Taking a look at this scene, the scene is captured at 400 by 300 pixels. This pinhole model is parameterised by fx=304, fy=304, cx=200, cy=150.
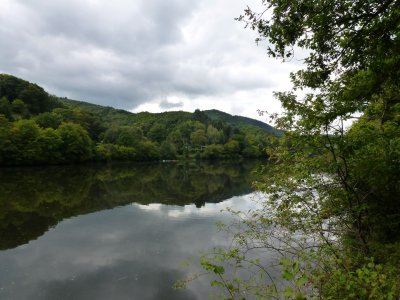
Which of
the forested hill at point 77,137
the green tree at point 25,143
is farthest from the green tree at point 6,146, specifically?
the green tree at point 25,143

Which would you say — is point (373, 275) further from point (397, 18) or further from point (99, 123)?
point (99, 123)

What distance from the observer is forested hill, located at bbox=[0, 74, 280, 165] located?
65.3 metres

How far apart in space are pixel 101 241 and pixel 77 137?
65781 mm

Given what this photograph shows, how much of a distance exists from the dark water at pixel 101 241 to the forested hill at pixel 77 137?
885cm

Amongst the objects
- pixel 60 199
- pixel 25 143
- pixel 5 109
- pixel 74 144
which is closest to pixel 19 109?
pixel 5 109

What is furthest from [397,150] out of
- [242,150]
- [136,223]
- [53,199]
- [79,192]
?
[242,150]

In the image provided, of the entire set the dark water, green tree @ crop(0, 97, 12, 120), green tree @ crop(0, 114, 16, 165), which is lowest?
the dark water

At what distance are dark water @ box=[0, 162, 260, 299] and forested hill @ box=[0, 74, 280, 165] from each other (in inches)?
348

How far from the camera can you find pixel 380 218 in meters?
8.45

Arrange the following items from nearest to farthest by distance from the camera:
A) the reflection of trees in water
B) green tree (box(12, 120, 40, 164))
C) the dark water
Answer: the dark water
the reflection of trees in water
green tree (box(12, 120, 40, 164))

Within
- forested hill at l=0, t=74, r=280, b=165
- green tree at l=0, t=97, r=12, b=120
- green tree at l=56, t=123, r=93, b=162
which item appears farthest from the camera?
green tree at l=0, t=97, r=12, b=120

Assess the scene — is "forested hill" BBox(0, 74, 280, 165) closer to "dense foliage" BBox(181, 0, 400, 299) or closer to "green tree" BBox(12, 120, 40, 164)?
"green tree" BBox(12, 120, 40, 164)

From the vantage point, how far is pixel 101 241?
1753 cm

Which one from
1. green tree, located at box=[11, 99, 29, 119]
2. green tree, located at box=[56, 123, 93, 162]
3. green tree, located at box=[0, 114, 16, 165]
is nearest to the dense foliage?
green tree, located at box=[0, 114, 16, 165]
